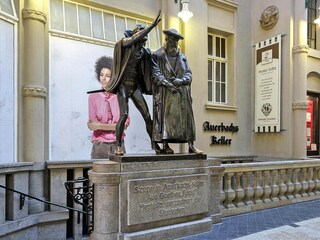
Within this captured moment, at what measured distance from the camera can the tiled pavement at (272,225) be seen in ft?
16.8

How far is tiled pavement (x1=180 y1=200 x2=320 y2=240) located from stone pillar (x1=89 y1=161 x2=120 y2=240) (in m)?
1.32

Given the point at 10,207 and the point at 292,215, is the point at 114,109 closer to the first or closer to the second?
the point at 10,207

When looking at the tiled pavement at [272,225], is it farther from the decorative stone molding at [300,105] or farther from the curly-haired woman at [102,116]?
the decorative stone molding at [300,105]

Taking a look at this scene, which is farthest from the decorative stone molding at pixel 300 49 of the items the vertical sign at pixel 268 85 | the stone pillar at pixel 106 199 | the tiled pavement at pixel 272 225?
the stone pillar at pixel 106 199

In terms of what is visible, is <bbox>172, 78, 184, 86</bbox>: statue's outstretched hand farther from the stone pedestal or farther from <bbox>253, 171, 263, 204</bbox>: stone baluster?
<bbox>253, 171, 263, 204</bbox>: stone baluster

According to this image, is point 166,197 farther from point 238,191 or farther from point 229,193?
point 238,191

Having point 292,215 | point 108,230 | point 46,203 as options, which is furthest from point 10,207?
point 292,215

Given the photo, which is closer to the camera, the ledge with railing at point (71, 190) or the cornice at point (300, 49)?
the ledge with railing at point (71, 190)

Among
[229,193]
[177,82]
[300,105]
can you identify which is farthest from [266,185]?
[300,105]

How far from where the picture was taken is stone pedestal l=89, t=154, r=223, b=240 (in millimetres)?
4578

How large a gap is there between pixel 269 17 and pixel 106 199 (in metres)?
10.4

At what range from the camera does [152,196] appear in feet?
16.1

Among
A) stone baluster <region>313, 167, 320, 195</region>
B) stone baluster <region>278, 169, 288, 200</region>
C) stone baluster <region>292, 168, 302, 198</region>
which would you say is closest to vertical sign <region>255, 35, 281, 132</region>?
stone baluster <region>313, 167, 320, 195</region>

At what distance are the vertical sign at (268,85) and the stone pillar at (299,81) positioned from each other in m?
0.55
